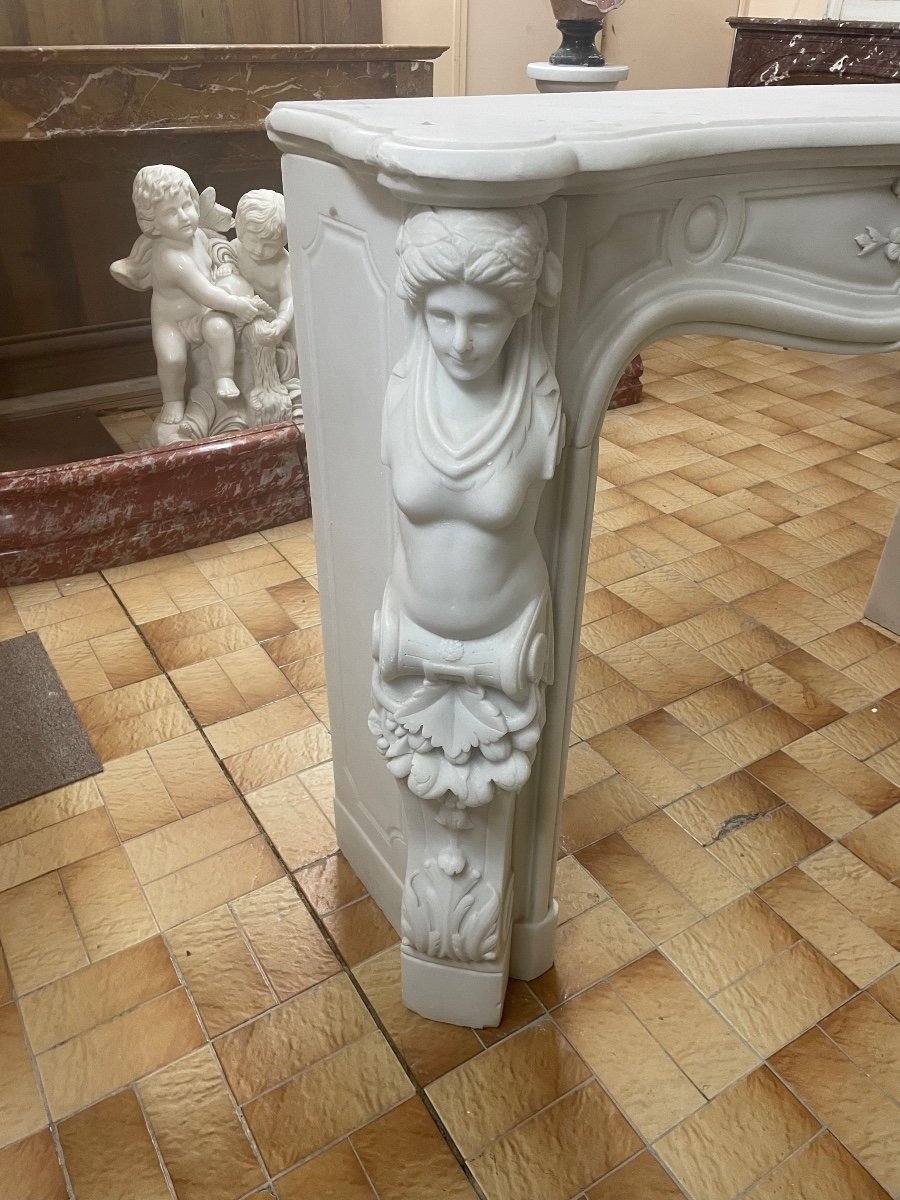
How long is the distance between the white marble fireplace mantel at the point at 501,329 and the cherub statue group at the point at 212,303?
5.34ft

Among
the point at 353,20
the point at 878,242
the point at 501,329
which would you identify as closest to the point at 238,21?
the point at 353,20

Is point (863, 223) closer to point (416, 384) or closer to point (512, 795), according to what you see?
point (416, 384)

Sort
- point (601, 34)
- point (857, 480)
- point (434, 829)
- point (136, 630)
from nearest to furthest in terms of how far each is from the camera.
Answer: point (434, 829) < point (136, 630) < point (857, 480) < point (601, 34)

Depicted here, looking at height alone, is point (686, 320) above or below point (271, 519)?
above

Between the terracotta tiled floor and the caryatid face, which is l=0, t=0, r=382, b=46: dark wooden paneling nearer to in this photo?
the terracotta tiled floor

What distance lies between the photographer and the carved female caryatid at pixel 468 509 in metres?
0.88

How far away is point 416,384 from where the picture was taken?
38.4 inches

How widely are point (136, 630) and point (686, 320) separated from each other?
1743 millimetres

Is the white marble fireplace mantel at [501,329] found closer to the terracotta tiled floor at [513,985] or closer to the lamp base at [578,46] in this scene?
the terracotta tiled floor at [513,985]

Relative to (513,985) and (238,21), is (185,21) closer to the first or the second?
(238,21)

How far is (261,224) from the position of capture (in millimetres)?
2783

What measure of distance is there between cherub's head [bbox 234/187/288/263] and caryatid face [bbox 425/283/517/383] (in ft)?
6.81

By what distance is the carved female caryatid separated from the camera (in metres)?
0.88

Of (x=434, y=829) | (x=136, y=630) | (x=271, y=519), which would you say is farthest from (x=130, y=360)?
(x=434, y=829)
